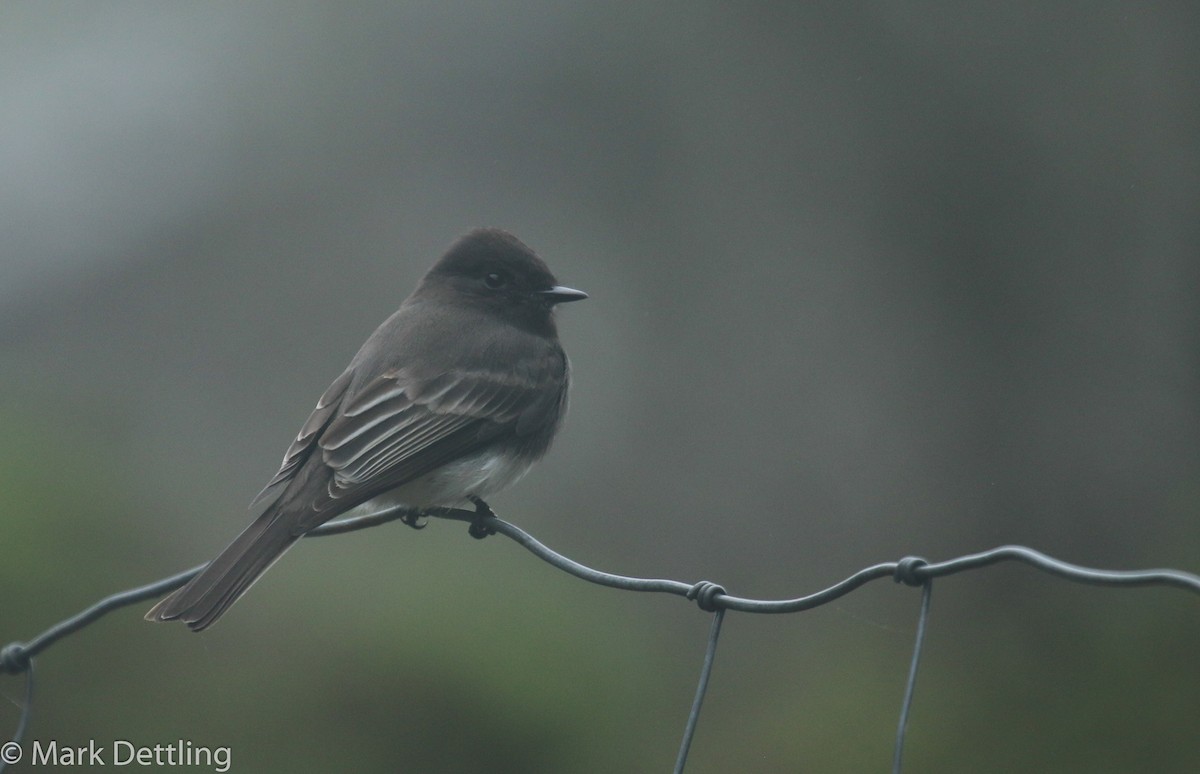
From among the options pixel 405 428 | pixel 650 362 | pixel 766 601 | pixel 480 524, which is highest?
pixel 650 362

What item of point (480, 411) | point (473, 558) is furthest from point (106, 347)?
point (480, 411)

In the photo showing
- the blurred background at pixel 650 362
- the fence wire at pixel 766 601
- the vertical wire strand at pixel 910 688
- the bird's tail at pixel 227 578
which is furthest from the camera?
the blurred background at pixel 650 362

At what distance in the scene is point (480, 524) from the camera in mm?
3629

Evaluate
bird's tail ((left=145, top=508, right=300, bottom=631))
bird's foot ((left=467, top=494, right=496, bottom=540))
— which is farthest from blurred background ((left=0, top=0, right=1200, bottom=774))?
bird's tail ((left=145, top=508, right=300, bottom=631))

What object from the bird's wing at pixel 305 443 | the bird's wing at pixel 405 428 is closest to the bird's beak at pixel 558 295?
the bird's wing at pixel 405 428

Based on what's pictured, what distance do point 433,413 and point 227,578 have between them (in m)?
0.94

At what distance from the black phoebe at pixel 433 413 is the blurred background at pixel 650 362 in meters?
0.95

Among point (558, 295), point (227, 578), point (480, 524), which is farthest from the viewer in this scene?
point (558, 295)

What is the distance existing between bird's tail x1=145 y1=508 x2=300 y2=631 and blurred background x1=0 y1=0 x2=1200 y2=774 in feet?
3.81

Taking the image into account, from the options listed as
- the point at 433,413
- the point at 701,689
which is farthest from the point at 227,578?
the point at 701,689

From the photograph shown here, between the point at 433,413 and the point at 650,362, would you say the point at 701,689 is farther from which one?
the point at 650,362

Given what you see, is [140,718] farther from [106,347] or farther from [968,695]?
[106,347]

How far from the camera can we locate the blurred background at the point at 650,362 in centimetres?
454

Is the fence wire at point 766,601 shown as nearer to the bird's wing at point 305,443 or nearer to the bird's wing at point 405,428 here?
the bird's wing at point 405,428
